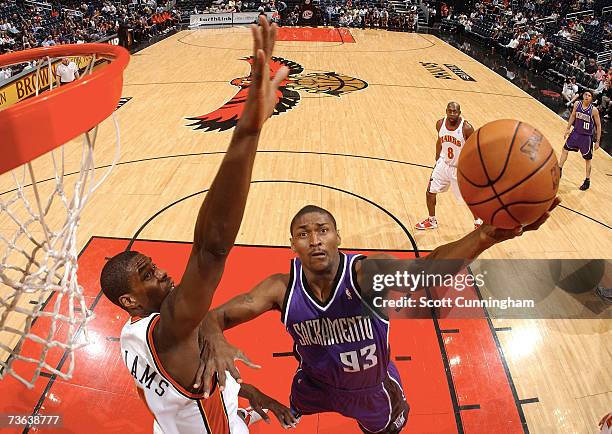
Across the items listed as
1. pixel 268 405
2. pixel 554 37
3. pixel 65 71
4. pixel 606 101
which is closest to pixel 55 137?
pixel 268 405

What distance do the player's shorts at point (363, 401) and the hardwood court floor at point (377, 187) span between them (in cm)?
71

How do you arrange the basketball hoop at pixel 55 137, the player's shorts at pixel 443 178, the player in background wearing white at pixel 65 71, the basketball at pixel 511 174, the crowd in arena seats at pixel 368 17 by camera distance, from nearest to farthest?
1. the basketball hoop at pixel 55 137
2. the basketball at pixel 511 174
3. the player in background wearing white at pixel 65 71
4. the player's shorts at pixel 443 178
5. the crowd in arena seats at pixel 368 17

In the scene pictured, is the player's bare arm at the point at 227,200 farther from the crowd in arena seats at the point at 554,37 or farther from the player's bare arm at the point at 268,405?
the crowd in arena seats at the point at 554,37

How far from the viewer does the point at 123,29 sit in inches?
643

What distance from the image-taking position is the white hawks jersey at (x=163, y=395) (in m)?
1.91

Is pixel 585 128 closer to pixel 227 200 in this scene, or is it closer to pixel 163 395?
pixel 163 395

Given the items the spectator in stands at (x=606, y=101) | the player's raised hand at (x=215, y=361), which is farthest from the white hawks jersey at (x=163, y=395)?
the spectator in stands at (x=606, y=101)

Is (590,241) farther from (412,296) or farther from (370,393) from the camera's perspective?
(370,393)

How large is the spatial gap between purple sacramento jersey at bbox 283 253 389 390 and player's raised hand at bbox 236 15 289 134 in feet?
4.70

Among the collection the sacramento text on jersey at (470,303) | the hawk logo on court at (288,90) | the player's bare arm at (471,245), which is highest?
the player's bare arm at (471,245)

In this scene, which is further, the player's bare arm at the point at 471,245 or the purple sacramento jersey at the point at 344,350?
the purple sacramento jersey at the point at 344,350

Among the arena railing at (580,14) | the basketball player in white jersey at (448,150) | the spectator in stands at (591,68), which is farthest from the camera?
the arena railing at (580,14)

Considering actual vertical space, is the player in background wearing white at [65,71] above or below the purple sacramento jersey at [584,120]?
above

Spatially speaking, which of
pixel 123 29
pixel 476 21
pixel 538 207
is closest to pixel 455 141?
pixel 538 207
